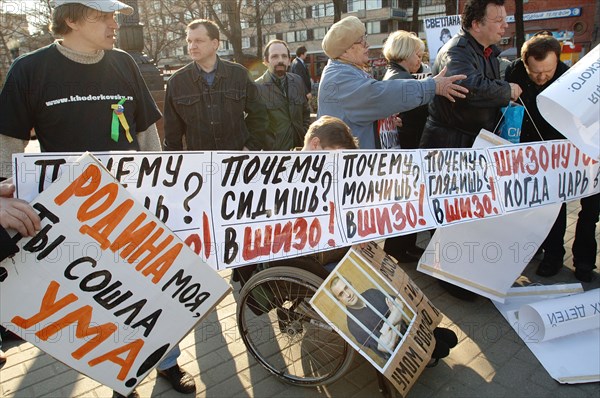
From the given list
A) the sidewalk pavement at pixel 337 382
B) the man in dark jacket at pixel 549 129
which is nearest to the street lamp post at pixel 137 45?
the sidewalk pavement at pixel 337 382

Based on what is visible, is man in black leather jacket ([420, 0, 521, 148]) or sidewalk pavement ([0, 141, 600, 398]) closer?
sidewalk pavement ([0, 141, 600, 398])

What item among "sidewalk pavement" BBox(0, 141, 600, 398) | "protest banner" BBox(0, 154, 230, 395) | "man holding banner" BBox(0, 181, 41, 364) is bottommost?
"sidewalk pavement" BBox(0, 141, 600, 398)

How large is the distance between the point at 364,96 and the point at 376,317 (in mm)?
1587

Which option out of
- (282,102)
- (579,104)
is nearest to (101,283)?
(579,104)

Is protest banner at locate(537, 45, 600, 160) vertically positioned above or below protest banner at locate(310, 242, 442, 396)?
above

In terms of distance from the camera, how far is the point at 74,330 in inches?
78.4

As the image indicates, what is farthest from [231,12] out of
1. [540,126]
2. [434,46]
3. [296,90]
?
[540,126]

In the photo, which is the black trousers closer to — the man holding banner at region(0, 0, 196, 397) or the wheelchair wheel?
the wheelchair wheel

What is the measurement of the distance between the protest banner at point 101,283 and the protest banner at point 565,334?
2.06 meters

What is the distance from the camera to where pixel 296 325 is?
9.25 ft

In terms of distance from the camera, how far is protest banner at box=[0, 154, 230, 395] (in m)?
1.87

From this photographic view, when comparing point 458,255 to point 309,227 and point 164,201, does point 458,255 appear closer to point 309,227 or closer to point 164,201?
point 309,227

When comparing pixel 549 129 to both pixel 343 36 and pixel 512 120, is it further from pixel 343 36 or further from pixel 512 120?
pixel 343 36

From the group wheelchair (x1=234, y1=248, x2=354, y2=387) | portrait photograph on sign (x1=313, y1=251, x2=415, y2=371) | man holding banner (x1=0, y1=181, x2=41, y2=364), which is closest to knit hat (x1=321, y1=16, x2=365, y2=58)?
wheelchair (x1=234, y1=248, x2=354, y2=387)
